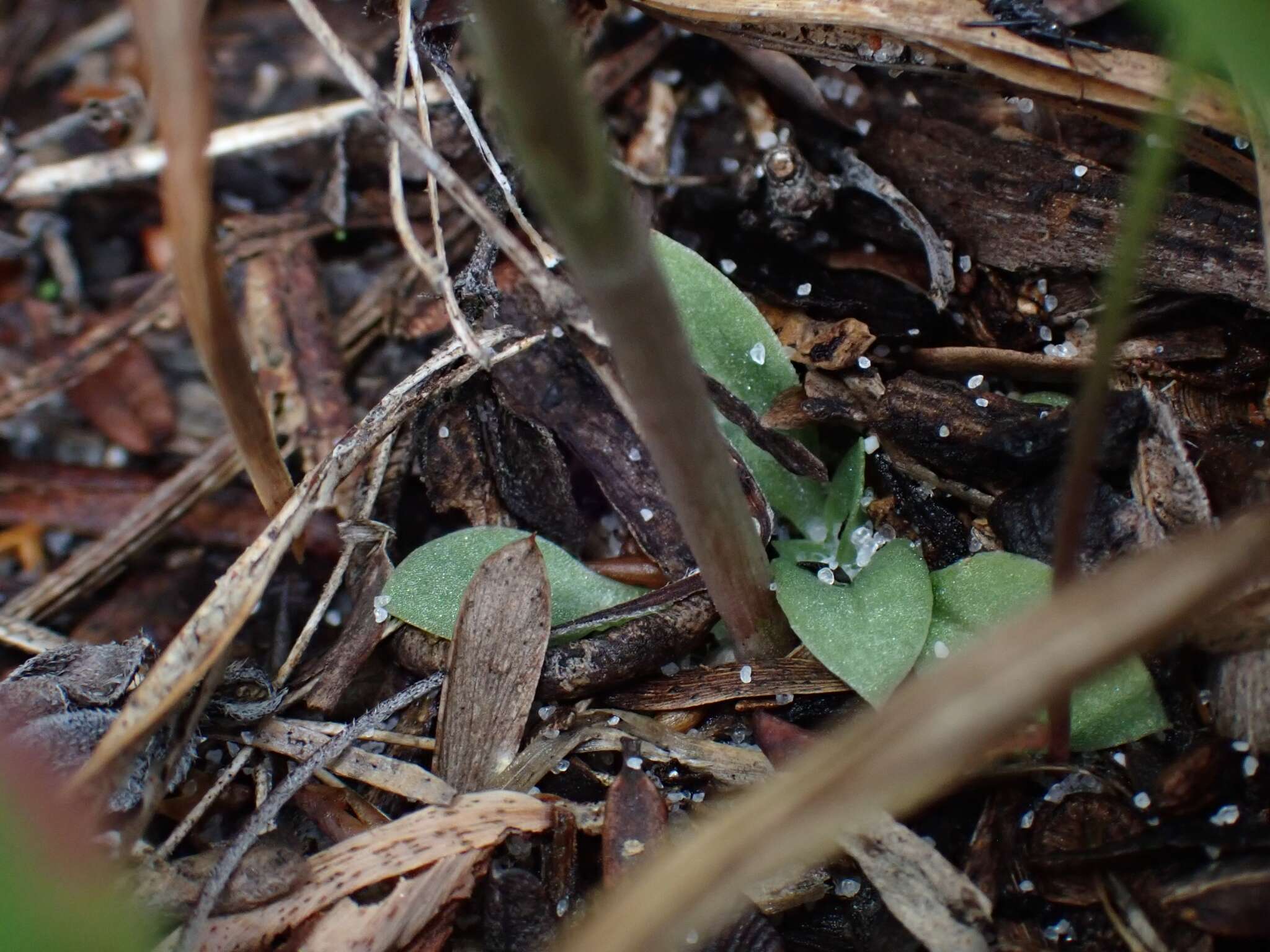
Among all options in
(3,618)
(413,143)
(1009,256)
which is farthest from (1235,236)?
(3,618)

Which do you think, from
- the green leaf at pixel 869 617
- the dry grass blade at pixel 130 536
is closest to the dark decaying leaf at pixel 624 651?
the green leaf at pixel 869 617

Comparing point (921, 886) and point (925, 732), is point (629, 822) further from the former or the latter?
point (925, 732)

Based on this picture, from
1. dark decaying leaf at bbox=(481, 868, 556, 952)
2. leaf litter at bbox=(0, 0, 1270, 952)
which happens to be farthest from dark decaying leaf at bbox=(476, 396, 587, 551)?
dark decaying leaf at bbox=(481, 868, 556, 952)

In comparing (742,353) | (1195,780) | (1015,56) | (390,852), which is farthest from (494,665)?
(1015,56)

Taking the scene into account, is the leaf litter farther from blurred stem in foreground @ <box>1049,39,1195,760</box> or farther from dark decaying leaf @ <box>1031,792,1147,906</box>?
blurred stem in foreground @ <box>1049,39,1195,760</box>

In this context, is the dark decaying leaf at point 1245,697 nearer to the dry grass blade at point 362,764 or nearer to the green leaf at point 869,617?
the green leaf at point 869,617
